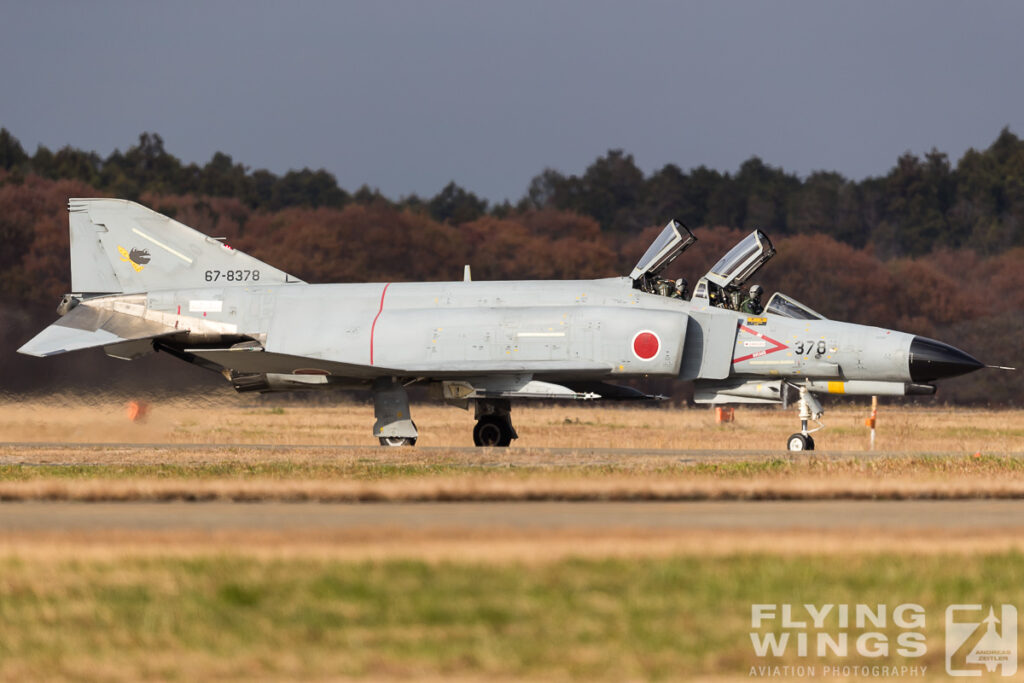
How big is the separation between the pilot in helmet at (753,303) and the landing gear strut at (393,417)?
17.2ft

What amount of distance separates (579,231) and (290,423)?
107 feet

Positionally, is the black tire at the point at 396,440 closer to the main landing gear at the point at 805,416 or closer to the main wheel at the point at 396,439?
the main wheel at the point at 396,439

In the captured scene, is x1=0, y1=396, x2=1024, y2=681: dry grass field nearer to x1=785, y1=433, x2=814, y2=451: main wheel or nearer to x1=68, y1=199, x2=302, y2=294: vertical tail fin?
x1=785, y1=433, x2=814, y2=451: main wheel

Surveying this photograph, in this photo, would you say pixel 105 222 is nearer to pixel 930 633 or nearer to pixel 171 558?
pixel 171 558

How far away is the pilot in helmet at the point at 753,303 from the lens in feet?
65.9

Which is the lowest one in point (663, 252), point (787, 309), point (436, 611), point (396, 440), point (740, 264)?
point (436, 611)

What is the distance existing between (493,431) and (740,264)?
15.2ft

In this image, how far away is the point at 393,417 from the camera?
20.5 metres

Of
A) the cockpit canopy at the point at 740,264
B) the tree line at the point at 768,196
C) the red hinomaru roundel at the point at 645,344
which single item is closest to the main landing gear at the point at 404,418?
the red hinomaru roundel at the point at 645,344

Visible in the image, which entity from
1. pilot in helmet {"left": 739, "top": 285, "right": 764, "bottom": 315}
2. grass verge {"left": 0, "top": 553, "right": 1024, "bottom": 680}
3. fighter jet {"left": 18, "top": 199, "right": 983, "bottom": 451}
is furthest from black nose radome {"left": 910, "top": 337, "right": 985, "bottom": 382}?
grass verge {"left": 0, "top": 553, "right": 1024, "bottom": 680}

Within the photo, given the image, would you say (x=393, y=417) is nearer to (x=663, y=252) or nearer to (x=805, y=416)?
(x=663, y=252)

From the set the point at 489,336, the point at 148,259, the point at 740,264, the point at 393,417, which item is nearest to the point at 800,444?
the point at 740,264

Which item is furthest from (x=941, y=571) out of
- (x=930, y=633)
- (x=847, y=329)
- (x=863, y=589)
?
(x=847, y=329)

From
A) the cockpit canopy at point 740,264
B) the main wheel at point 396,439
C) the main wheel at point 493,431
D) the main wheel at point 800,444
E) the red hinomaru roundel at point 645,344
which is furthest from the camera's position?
the main wheel at point 493,431
